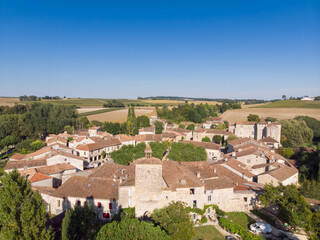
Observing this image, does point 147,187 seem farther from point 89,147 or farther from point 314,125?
point 314,125

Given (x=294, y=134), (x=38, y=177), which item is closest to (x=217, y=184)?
(x=38, y=177)

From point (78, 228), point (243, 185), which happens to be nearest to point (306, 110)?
point (243, 185)

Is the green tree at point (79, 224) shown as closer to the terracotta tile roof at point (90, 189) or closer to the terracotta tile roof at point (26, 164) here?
the terracotta tile roof at point (90, 189)

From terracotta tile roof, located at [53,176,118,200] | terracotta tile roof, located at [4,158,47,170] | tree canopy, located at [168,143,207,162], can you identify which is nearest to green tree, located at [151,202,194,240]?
terracotta tile roof, located at [53,176,118,200]

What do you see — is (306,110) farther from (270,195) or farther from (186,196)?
(186,196)

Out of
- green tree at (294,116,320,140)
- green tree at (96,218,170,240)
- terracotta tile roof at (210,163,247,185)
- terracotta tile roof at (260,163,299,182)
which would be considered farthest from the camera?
green tree at (294,116,320,140)

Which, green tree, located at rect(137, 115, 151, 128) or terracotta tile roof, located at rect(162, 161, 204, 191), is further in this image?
green tree, located at rect(137, 115, 151, 128)

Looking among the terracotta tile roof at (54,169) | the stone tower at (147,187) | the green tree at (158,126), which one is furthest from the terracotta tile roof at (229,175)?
the green tree at (158,126)

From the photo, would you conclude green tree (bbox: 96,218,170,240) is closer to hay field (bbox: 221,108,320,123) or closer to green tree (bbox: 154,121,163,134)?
green tree (bbox: 154,121,163,134)
